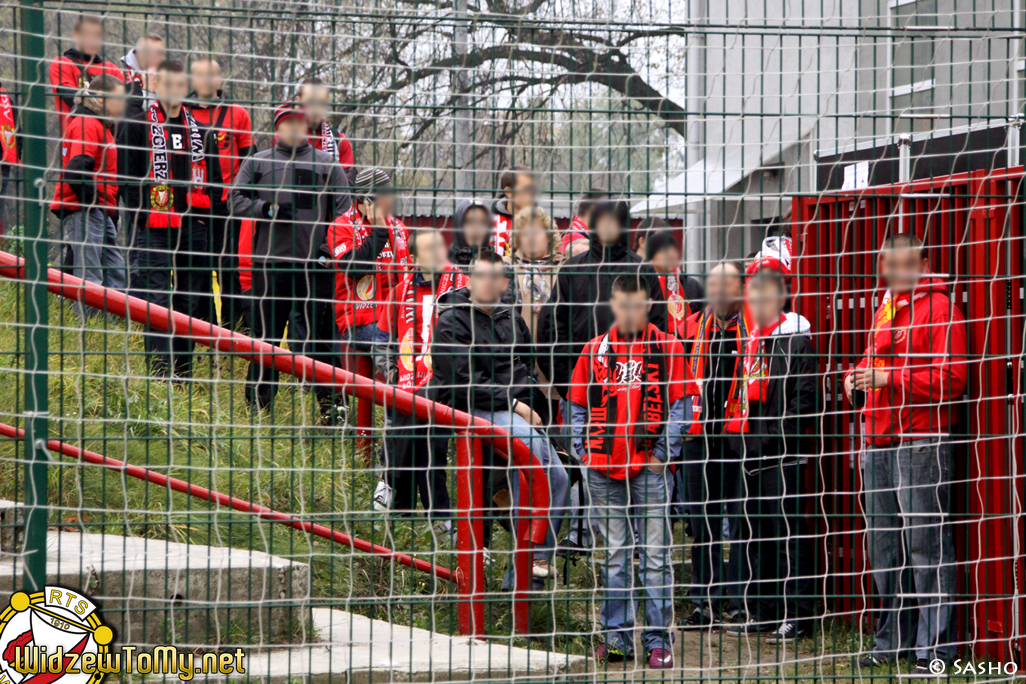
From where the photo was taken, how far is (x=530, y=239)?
4004 millimetres

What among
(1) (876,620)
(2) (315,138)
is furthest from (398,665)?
(1) (876,620)

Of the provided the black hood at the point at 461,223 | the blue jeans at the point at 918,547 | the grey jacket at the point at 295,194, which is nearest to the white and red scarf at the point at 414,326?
the black hood at the point at 461,223

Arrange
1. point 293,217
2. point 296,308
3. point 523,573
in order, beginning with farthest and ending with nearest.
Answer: point 523,573, point 296,308, point 293,217

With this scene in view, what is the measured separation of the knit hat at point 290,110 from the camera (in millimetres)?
3815

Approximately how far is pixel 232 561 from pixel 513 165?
192 centimetres

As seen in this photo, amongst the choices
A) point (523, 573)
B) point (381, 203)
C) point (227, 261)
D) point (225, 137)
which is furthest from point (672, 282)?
point (225, 137)

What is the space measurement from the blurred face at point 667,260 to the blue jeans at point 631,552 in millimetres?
820

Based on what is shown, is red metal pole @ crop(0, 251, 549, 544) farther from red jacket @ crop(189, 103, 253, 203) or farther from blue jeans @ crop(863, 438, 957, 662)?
blue jeans @ crop(863, 438, 957, 662)

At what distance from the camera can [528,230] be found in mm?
3955

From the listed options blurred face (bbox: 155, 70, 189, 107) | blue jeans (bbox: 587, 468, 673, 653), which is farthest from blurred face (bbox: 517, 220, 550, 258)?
blurred face (bbox: 155, 70, 189, 107)

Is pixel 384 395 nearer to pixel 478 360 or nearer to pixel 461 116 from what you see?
pixel 478 360

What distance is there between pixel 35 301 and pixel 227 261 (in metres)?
0.77

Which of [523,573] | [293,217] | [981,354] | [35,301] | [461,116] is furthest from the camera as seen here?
[981,354]

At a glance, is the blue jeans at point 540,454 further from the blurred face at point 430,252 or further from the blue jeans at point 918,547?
the blue jeans at point 918,547
